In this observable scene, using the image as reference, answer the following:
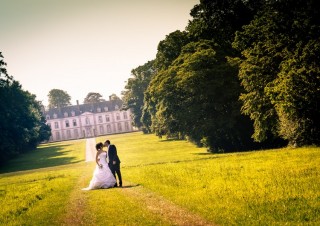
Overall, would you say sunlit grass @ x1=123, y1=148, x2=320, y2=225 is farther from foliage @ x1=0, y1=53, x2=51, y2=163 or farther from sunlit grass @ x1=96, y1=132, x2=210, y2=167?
foliage @ x1=0, y1=53, x2=51, y2=163

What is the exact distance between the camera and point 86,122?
130125 millimetres

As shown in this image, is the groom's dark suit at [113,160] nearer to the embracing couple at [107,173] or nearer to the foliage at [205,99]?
the embracing couple at [107,173]

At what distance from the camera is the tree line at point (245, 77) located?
23781 mm

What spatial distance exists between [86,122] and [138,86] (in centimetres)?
5424

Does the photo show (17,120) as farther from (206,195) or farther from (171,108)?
(206,195)

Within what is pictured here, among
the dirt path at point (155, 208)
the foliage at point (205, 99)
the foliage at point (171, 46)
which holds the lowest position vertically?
the dirt path at point (155, 208)

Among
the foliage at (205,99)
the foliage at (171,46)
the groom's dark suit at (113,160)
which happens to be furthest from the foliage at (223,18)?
the groom's dark suit at (113,160)

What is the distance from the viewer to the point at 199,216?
9.12 metres

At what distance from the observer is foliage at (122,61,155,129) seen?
81844mm

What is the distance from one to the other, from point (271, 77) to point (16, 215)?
22271 mm

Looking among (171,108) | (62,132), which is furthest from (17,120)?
(62,132)

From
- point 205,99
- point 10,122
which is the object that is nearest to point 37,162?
point 10,122

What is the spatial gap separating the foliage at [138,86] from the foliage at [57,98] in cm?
7044

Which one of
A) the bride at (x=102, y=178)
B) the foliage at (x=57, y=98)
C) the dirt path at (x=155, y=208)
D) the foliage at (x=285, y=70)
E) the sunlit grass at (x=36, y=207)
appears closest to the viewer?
the dirt path at (x=155, y=208)
